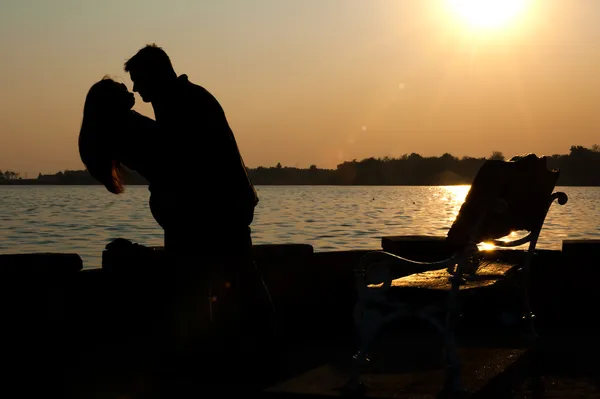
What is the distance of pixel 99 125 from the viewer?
404cm

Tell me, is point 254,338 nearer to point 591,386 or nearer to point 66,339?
point 591,386

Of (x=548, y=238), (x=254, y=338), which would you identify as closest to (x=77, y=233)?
(x=548, y=238)

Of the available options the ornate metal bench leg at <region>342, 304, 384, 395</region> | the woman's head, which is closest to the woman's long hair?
the woman's head

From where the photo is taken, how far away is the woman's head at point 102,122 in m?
4.03

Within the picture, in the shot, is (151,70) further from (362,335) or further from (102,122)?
(362,335)

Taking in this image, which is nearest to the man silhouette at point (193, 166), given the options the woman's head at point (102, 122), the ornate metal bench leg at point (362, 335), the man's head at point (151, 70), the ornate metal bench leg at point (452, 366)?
the man's head at point (151, 70)

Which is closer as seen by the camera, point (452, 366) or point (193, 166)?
point (193, 166)

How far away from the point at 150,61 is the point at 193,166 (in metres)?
0.49

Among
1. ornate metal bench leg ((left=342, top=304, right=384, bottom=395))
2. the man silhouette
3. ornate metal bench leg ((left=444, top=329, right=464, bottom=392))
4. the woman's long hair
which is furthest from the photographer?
ornate metal bench leg ((left=342, top=304, right=384, bottom=395))

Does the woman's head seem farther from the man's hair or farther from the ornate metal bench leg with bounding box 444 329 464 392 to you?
the ornate metal bench leg with bounding box 444 329 464 392

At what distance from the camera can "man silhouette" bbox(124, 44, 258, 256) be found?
4215 millimetres

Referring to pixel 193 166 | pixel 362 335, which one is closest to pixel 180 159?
pixel 193 166

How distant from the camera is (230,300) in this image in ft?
14.3

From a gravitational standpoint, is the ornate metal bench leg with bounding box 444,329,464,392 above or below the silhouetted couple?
below
